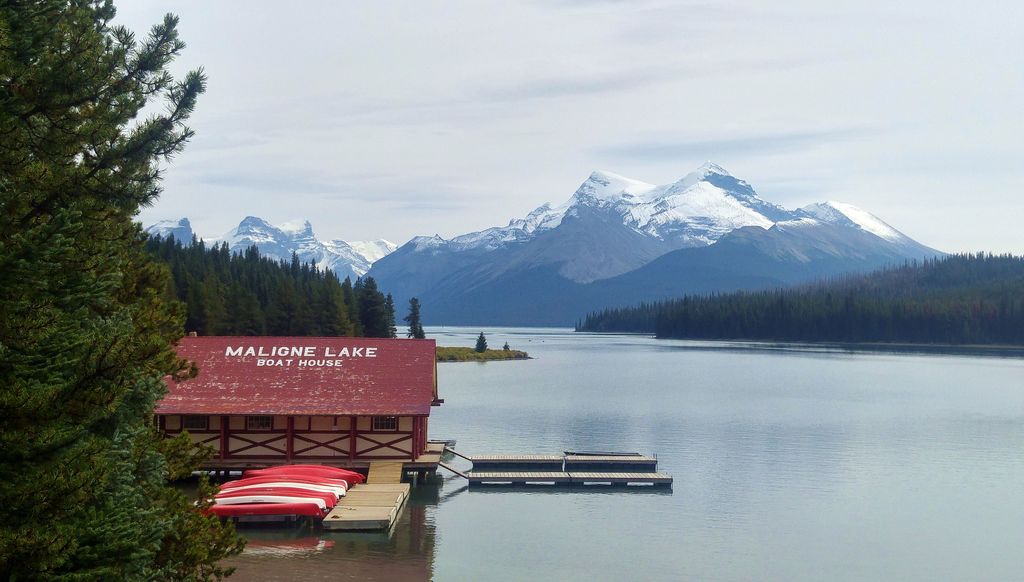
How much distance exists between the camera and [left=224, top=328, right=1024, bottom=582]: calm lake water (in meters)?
32.9

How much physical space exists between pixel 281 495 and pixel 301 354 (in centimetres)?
1221

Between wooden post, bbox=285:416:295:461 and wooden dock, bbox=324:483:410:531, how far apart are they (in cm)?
509

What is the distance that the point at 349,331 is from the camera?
398ft

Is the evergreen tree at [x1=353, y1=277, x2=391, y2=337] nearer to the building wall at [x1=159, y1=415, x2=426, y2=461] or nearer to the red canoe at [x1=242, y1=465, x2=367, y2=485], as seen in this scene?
the building wall at [x1=159, y1=415, x2=426, y2=461]

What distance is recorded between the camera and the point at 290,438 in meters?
43.7

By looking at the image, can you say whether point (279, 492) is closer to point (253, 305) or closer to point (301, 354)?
point (301, 354)

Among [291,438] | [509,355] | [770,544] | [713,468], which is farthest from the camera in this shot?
[509,355]

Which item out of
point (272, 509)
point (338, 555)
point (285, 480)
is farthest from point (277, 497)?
point (338, 555)

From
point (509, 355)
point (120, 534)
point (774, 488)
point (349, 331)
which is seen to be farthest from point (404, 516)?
point (509, 355)

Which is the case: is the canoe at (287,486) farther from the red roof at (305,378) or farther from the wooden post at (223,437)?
the wooden post at (223,437)

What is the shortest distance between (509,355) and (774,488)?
128m

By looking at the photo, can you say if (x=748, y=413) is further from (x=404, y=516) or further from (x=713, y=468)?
(x=404, y=516)

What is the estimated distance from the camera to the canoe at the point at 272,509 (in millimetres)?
35312

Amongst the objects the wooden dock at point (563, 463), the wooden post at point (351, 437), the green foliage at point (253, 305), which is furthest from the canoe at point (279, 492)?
the green foliage at point (253, 305)
